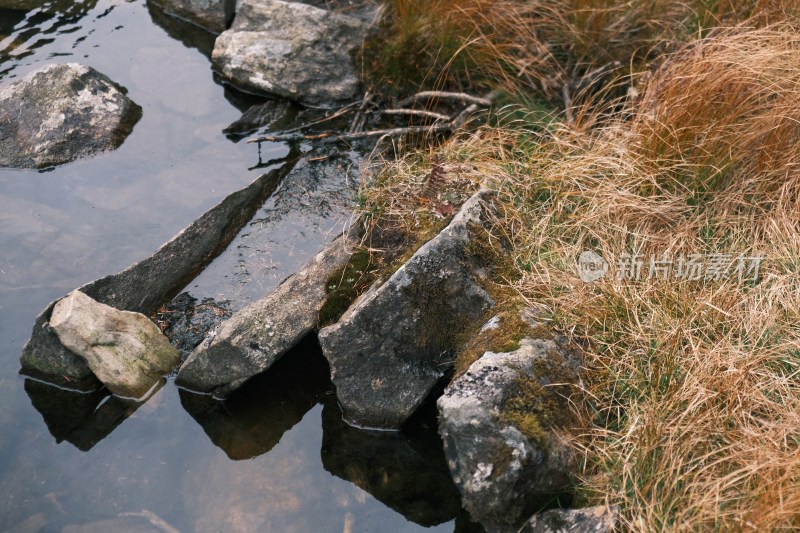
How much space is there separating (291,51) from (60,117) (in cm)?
167

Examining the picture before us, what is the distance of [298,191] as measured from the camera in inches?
194

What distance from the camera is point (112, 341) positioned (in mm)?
3766

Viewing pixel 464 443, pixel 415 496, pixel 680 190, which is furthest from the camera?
pixel 680 190

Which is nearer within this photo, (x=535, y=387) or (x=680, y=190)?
(x=535, y=387)

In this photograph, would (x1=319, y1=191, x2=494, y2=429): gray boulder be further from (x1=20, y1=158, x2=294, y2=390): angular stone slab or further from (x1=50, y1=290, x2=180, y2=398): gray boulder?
(x1=20, y1=158, x2=294, y2=390): angular stone slab

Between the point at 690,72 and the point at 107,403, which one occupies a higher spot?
the point at 690,72

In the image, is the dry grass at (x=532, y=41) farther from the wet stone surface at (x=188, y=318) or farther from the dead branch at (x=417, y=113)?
the wet stone surface at (x=188, y=318)

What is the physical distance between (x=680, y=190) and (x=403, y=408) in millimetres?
1902

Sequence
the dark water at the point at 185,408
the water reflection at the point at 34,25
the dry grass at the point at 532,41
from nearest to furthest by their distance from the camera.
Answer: the dark water at the point at 185,408 → the dry grass at the point at 532,41 → the water reflection at the point at 34,25

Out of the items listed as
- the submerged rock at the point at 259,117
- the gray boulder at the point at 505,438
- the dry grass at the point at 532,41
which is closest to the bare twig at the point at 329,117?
the submerged rock at the point at 259,117

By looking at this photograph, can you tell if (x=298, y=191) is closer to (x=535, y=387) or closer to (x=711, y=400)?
(x=535, y=387)

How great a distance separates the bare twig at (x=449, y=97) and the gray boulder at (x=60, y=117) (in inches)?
77.2

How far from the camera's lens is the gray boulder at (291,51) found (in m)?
5.61

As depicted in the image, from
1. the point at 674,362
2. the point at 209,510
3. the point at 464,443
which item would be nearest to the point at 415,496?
the point at 464,443
